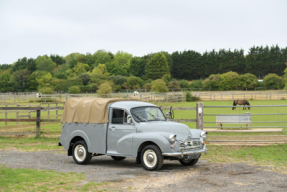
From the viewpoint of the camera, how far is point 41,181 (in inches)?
300

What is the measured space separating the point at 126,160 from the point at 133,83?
286 feet

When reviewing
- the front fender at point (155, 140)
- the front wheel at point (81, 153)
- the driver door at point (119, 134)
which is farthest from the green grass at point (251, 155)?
the front wheel at point (81, 153)

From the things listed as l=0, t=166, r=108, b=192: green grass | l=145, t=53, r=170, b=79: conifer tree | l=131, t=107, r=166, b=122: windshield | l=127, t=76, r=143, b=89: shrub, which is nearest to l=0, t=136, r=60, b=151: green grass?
l=0, t=166, r=108, b=192: green grass

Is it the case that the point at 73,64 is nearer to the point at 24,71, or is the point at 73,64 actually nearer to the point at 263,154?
the point at 24,71

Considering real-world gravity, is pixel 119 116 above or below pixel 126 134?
above

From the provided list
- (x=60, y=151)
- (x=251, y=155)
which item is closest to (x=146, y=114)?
(x=251, y=155)

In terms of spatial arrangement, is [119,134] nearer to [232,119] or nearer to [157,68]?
[232,119]

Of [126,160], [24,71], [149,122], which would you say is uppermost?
[24,71]

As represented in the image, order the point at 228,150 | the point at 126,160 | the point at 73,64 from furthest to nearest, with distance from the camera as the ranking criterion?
the point at 73,64, the point at 228,150, the point at 126,160

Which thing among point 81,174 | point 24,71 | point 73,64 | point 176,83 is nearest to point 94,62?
point 73,64

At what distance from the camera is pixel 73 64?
125m

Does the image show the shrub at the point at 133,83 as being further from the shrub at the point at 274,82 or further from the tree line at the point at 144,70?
the shrub at the point at 274,82

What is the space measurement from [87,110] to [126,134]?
1.71 metres

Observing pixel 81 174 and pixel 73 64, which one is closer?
pixel 81 174
